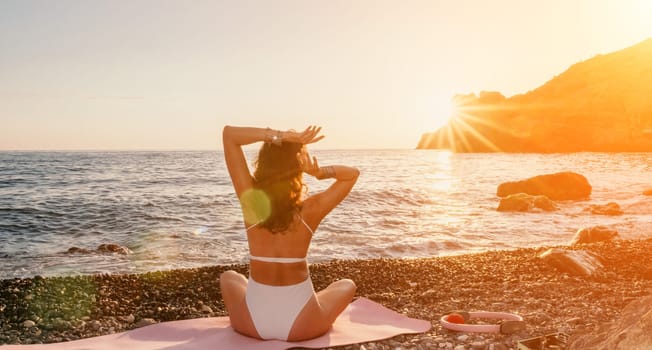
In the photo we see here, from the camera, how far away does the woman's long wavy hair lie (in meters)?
5.06

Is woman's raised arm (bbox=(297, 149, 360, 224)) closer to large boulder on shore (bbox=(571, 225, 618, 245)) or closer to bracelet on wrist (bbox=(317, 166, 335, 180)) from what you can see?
bracelet on wrist (bbox=(317, 166, 335, 180))

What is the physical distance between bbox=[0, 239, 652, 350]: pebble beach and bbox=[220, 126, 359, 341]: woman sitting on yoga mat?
3.58 feet

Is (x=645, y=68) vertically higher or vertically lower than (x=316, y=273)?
higher

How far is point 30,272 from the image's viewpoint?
1261 cm

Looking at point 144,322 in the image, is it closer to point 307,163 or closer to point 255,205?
point 255,205

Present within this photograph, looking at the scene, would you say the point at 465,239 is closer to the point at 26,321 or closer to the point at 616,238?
the point at 616,238

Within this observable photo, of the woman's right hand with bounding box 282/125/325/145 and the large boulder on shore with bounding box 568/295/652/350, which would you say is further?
the woman's right hand with bounding box 282/125/325/145

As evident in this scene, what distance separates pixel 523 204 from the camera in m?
24.6

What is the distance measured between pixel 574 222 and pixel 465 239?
7184 millimetres


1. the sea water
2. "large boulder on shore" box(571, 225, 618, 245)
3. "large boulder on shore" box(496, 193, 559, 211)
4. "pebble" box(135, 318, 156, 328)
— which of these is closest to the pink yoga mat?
"pebble" box(135, 318, 156, 328)

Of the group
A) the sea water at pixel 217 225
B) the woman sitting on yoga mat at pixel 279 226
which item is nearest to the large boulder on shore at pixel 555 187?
the sea water at pixel 217 225

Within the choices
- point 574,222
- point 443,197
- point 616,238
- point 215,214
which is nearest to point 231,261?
point 215,214

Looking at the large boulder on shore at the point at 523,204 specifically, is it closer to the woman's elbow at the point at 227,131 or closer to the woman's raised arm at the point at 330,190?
the woman's raised arm at the point at 330,190

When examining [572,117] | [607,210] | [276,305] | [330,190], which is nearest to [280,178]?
[330,190]
